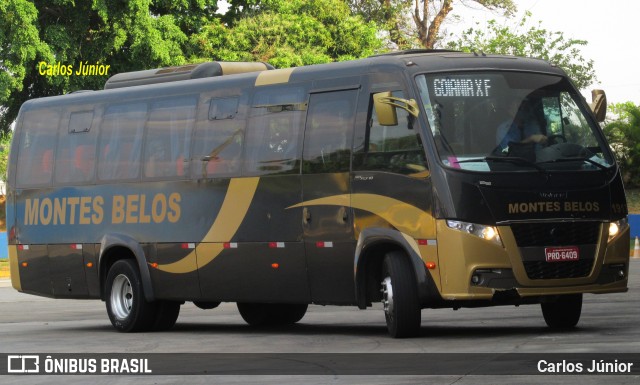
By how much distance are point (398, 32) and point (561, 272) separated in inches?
2051

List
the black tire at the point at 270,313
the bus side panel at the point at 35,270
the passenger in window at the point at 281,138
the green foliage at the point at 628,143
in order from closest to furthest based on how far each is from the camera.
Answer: the passenger in window at the point at 281,138 → the black tire at the point at 270,313 → the bus side panel at the point at 35,270 → the green foliage at the point at 628,143

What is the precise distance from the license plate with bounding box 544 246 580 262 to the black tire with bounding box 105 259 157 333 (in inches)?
236

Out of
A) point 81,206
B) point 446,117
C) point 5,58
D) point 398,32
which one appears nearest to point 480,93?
point 446,117

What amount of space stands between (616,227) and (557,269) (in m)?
0.93

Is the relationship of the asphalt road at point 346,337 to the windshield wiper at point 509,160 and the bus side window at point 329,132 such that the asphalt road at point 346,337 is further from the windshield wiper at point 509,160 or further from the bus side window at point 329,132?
the bus side window at point 329,132

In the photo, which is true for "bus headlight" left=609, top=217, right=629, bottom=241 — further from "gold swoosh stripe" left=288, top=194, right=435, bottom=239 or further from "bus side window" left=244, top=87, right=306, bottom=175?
"bus side window" left=244, top=87, right=306, bottom=175

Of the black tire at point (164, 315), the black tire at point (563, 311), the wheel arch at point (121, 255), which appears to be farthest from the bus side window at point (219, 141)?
the black tire at point (563, 311)

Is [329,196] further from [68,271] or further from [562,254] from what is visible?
[68,271]

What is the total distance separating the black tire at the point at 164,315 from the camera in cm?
1816

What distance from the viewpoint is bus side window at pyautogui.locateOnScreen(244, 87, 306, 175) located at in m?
15.9

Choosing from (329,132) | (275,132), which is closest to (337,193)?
(329,132)

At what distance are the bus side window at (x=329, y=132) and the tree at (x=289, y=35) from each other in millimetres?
30580

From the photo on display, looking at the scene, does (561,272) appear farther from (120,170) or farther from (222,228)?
(120,170)

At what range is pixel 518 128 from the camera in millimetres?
14383
